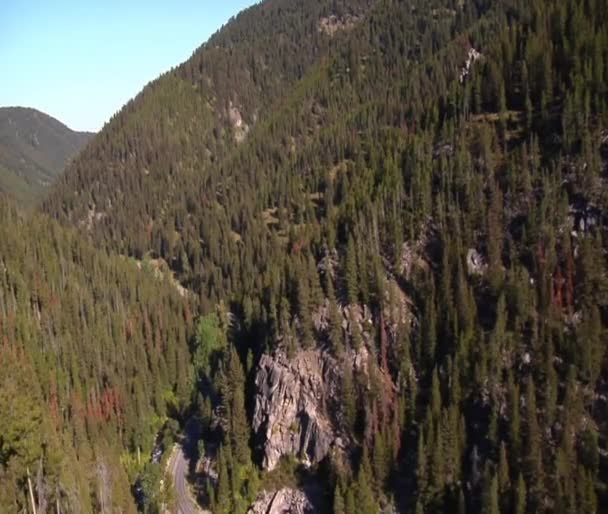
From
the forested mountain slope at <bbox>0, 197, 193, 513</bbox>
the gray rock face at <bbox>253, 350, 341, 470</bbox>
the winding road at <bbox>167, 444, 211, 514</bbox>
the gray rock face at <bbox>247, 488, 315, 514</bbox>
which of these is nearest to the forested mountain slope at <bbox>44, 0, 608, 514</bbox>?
the gray rock face at <bbox>253, 350, 341, 470</bbox>

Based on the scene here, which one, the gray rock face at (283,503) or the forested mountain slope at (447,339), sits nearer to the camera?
the forested mountain slope at (447,339)

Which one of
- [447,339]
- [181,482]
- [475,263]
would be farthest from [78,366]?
[475,263]

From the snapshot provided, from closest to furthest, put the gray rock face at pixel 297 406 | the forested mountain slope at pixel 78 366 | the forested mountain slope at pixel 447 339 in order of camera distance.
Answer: the forested mountain slope at pixel 78 366 < the forested mountain slope at pixel 447 339 < the gray rock face at pixel 297 406

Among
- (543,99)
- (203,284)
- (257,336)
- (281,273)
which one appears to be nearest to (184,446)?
(257,336)

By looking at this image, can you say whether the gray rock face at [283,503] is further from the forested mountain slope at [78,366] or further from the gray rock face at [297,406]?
the forested mountain slope at [78,366]

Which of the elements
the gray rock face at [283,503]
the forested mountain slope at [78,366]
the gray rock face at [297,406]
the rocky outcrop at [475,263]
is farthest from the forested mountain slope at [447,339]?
the forested mountain slope at [78,366]

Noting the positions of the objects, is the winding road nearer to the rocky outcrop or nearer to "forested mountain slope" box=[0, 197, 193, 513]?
"forested mountain slope" box=[0, 197, 193, 513]

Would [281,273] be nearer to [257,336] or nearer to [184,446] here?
[257,336]
